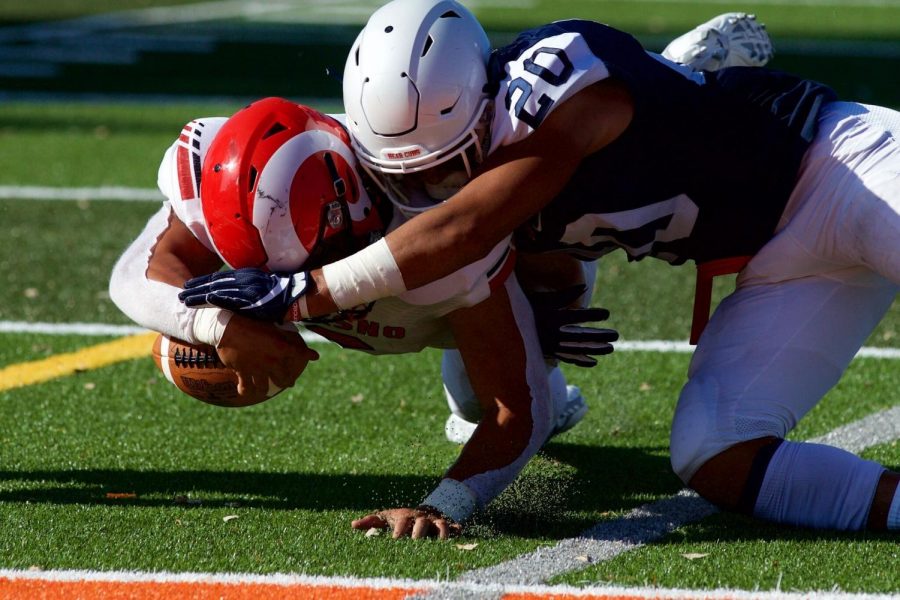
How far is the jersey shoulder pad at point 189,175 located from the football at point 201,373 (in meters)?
0.28

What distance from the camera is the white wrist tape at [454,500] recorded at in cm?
326

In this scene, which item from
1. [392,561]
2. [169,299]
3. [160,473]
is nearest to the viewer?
[392,561]

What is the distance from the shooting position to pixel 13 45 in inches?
500

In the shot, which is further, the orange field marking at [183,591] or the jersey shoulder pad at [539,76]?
the jersey shoulder pad at [539,76]

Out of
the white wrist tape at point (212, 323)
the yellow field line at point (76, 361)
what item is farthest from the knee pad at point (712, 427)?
the yellow field line at point (76, 361)

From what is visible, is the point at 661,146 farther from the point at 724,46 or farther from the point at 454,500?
the point at 454,500

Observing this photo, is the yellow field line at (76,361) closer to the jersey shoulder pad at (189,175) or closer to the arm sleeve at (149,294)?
the arm sleeve at (149,294)

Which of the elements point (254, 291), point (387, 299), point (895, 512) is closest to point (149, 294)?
point (254, 291)

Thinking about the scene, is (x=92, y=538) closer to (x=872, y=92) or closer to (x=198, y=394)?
(x=198, y=394)

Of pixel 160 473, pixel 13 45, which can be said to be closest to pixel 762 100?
pixel 160 473

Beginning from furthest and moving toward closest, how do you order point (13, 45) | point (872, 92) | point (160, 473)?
point (13, 45), point (872, 92), point (160, 473)

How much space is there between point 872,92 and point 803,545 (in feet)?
26.1

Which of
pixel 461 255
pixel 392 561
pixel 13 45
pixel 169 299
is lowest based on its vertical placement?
pixel 13 45

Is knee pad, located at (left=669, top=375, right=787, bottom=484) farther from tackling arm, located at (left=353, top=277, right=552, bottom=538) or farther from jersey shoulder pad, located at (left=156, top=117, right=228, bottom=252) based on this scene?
jersey shoulder pad, located at (left=156, top=117, right=228, bottom=252)
